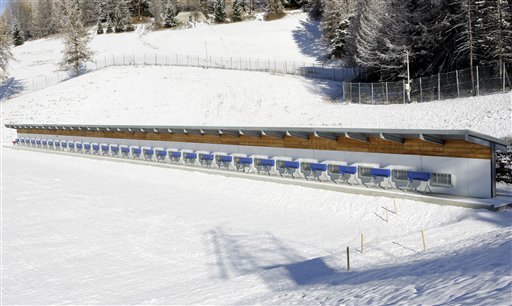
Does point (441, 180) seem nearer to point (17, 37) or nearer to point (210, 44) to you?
point (210, 44)

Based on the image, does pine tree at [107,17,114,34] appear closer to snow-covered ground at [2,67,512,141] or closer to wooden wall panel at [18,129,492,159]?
snow-covered ground at [2,67,512,141]

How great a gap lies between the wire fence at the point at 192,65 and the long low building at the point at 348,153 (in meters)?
36.5

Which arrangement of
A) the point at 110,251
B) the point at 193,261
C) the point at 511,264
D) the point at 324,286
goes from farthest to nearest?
1. the point at 110,251
2. the point at 193,261
3. the point at 324,286
4. the point at 511,264

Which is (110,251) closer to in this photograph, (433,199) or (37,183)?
(433,199)

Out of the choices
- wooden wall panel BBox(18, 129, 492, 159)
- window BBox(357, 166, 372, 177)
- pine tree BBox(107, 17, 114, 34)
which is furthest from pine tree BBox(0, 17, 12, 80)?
window BBox(357, 166, 372, 177)

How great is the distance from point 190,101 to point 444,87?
1069 inches

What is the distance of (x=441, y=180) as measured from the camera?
1566 centimetres

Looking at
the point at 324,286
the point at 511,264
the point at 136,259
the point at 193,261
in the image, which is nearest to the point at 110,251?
the point at 136,259

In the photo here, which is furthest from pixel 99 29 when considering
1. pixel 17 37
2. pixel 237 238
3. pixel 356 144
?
pixel 237 238

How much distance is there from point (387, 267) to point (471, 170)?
672 centimetres

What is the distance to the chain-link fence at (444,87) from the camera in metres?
29.6

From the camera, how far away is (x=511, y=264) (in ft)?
25.4

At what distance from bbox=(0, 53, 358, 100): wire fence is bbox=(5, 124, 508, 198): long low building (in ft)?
120

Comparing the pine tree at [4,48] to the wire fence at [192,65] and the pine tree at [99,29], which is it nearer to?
the wire fence at [192,65]
